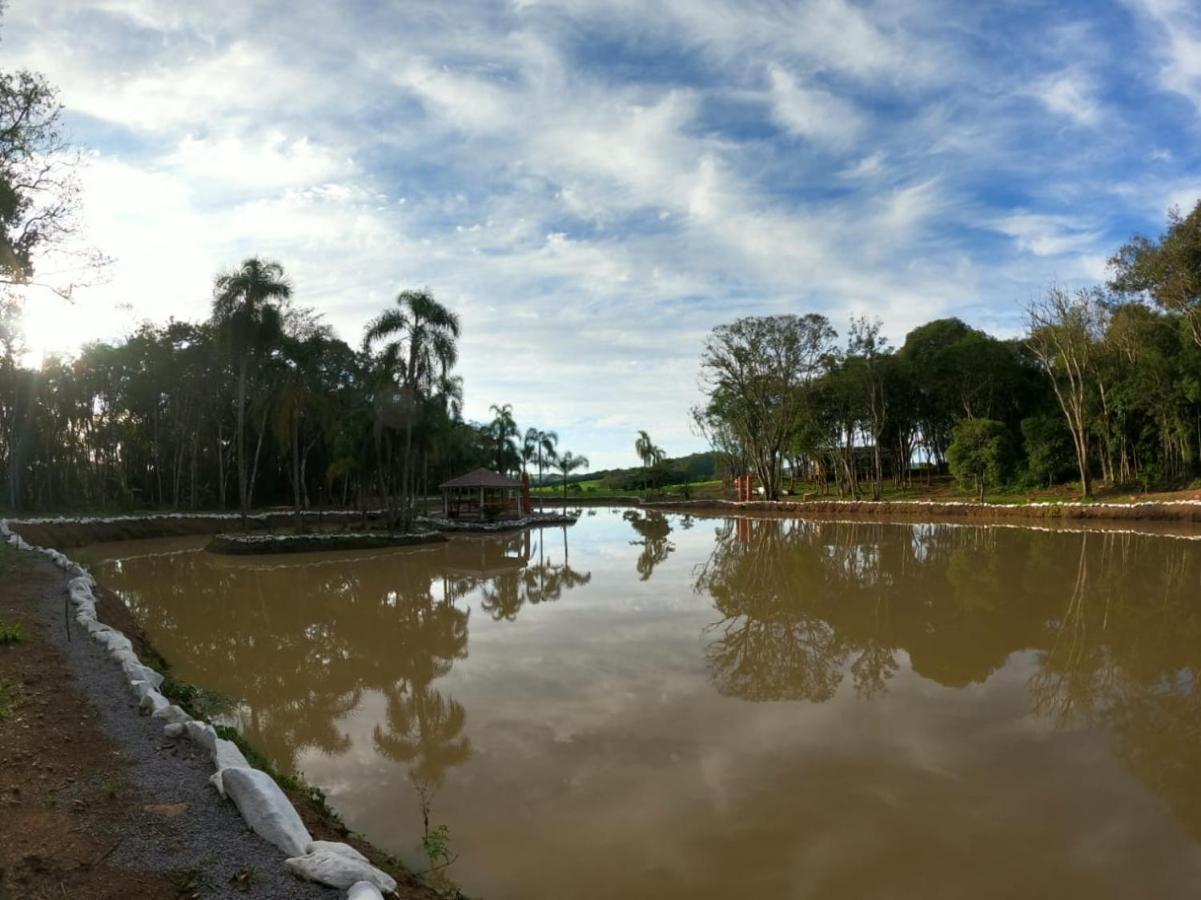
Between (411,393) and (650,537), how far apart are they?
11924 mm

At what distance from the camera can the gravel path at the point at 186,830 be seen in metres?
3.04

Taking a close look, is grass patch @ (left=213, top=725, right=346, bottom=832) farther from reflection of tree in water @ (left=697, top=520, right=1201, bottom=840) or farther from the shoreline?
the shoreline

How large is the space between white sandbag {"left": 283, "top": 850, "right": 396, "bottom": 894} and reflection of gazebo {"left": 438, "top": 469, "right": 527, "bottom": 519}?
111 ft

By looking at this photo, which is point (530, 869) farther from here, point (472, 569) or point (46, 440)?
point (46, 440)

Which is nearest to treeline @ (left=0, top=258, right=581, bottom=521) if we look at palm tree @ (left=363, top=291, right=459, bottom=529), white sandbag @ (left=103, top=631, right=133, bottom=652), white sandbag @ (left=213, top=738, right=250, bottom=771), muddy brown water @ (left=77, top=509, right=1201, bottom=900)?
palm tree @ (left=363, top=291, right=459, bottom=529)

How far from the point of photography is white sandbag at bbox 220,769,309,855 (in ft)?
11.1

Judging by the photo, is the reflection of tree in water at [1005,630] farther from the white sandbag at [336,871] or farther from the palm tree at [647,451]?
the palm tree at [647,451]

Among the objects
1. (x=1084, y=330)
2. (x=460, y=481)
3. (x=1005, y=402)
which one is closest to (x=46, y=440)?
(x=460, y=481)

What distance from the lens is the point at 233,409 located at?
3991cm

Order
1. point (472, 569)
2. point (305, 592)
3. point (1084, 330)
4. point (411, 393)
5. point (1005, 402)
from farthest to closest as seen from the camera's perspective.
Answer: point (1005, 402)
point (1084, 330)
point (411, 393)
point (472, 569)
point (305, 592)

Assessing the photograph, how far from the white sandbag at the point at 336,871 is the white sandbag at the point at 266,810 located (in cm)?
6

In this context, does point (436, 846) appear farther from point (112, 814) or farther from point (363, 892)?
point (112, 814)

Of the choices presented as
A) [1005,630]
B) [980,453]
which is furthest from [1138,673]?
[980,453]

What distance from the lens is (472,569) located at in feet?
66.4
